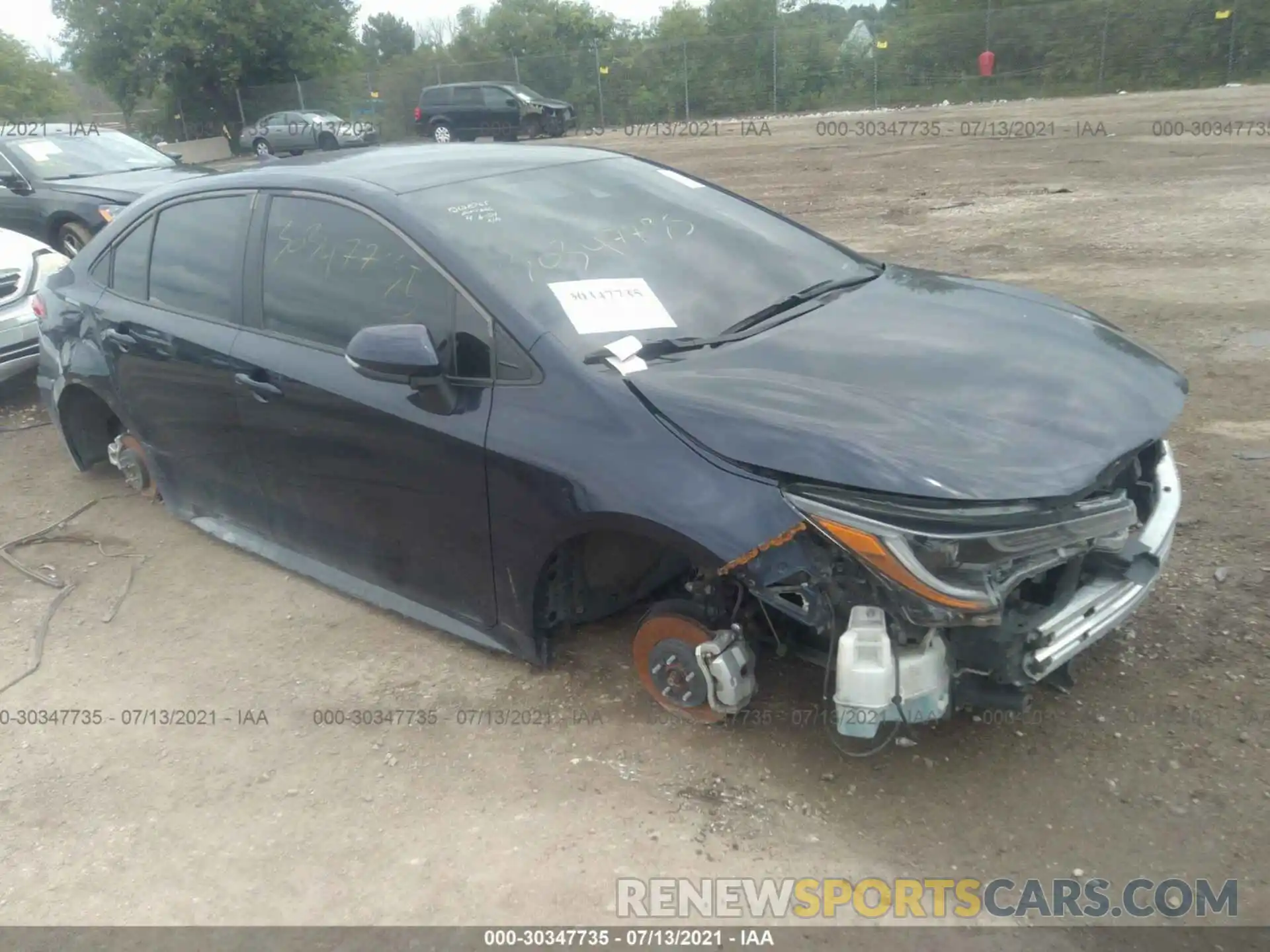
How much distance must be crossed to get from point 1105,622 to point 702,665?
109 cm

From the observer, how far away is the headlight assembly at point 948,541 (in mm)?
2441

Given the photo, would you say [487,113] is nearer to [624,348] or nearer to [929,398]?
[624,348]

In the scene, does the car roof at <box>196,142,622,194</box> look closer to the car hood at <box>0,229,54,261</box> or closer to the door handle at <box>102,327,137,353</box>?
the door handle at <box>102,327,137,353</box>

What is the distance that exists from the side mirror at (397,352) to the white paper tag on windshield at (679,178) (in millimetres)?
1535

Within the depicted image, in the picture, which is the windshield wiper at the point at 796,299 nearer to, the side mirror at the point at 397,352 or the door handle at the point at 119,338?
the side mirror at the point at 397,352

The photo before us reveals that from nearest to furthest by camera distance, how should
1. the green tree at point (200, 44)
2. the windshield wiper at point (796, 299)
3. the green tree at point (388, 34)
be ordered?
the windshield wiper at point (796, 299)
the green tree at point (200, 44)
the green tree at point (388, 34)

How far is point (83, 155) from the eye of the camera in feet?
33.7

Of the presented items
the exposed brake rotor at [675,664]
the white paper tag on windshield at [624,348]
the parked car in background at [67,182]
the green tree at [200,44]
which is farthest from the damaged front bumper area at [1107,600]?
the green tree at [200,44]

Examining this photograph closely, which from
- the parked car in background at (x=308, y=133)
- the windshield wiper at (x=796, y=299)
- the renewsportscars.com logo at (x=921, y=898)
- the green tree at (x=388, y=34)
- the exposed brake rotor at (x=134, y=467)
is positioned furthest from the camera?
the green tree at (x=388, y=34)

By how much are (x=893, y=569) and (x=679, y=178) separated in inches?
92.5

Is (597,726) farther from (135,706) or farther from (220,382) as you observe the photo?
(220,382)

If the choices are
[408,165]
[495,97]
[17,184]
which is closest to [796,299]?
[408,165]

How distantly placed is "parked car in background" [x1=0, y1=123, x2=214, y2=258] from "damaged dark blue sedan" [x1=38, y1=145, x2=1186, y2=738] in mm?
5863

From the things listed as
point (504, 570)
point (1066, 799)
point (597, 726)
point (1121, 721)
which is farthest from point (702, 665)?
point (1121, 721)
